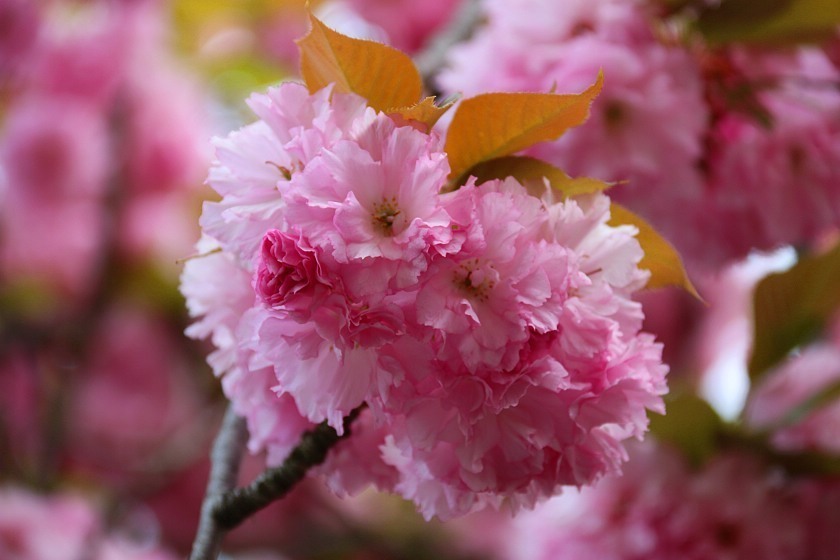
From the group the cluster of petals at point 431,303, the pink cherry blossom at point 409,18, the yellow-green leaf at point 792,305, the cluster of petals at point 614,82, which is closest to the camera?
the cluster of petals at point 431,303

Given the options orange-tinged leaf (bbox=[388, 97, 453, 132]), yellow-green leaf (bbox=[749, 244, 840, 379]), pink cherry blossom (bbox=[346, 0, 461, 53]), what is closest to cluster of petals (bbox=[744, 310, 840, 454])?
yellow-green leaf (bbox=[749, 244, 840, 379])

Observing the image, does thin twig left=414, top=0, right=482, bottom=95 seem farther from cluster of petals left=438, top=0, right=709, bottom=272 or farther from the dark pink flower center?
the dark pink flower center

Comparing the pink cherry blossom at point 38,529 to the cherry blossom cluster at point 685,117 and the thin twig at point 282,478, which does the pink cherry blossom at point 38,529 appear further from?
the cherry blossom cluster at point 685,117

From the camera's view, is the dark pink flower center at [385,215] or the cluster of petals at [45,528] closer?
the dark pink flower center at [385,215]

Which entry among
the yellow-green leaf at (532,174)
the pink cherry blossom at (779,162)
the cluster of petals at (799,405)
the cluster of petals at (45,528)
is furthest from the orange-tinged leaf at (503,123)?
the cluster of petals at (45,528)

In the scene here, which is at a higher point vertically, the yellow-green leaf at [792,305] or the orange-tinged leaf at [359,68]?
the orange-tinged leaf at [359,68]

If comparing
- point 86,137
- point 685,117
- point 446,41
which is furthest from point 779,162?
point 86,137

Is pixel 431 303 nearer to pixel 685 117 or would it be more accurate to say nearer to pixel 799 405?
pixel 685 117
